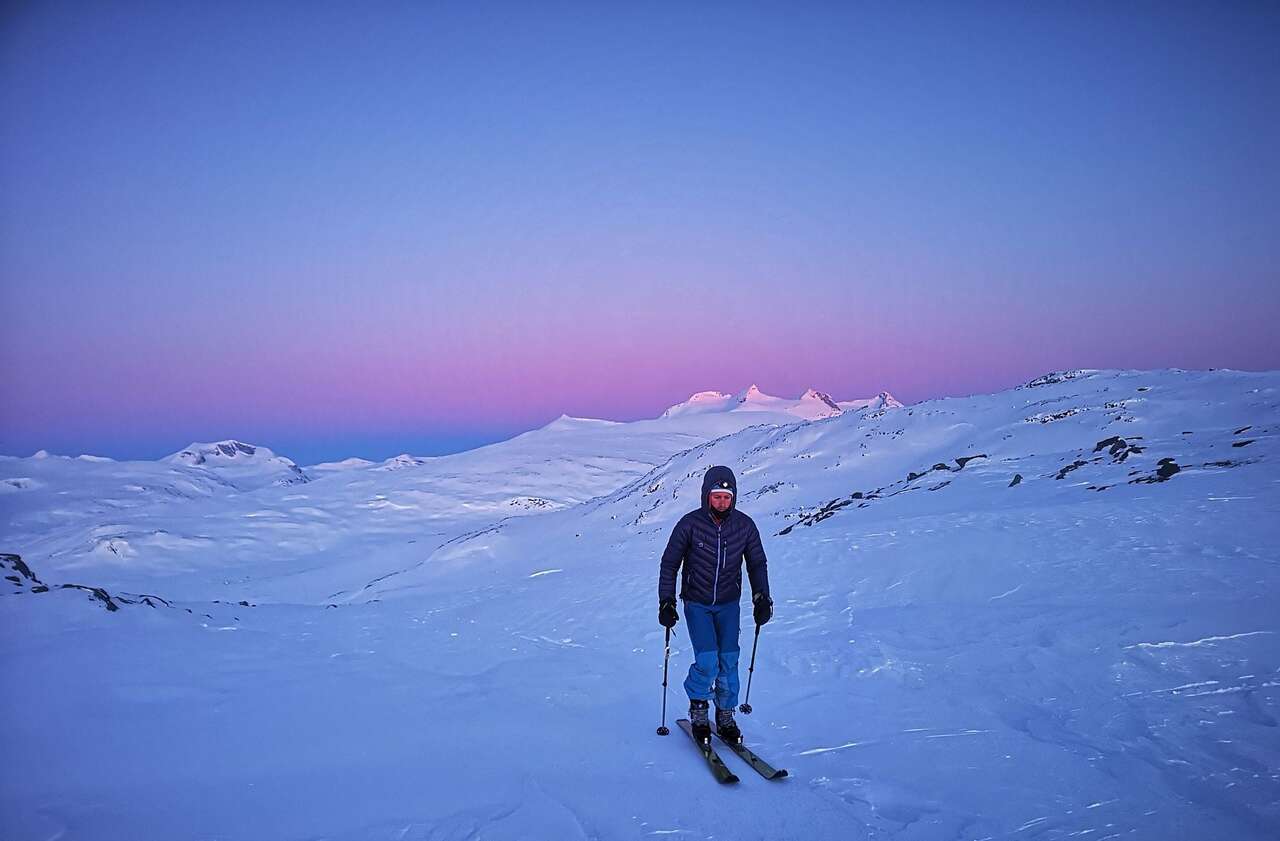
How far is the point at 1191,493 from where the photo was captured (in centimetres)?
1273

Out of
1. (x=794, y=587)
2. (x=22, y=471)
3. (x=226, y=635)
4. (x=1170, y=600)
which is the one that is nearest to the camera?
(x=1170, y=600)

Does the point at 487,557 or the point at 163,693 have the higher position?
the point at 163,693

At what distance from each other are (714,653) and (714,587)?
27.0 inches

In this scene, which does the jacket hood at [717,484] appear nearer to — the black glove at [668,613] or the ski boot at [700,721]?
the black glove at [668,613]

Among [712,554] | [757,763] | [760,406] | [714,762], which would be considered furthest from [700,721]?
[760,406]

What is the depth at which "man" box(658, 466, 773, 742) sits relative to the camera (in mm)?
6285

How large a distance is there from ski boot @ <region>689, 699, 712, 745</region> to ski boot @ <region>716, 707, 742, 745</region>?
0.35 feet

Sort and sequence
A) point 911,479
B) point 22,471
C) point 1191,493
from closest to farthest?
point 1191,493 → point 911,479 → point 22,471

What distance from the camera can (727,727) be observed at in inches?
242

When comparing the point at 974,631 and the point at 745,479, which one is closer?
the point at 974,631

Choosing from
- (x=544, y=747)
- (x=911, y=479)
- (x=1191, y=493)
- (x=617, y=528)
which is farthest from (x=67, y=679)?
(x=617, y=528)

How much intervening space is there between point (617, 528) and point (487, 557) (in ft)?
23.6

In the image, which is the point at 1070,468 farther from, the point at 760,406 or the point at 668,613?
the point at 760,406

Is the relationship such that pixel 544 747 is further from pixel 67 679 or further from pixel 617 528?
pixel 617 528
